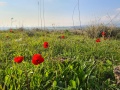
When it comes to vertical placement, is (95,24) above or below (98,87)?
above

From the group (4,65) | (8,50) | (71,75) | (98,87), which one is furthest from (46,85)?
(8,50)

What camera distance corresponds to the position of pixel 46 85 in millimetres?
3262

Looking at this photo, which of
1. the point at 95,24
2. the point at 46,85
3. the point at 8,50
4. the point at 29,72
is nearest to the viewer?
the point at 46,85

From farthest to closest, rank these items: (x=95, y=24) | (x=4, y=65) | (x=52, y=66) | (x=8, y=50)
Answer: (x=95, y=24)
(x=8, y=50)
(x=4, y=65)
(x=52, y=66)

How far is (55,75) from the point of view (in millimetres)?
3508

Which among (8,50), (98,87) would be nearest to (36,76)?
(98,87)

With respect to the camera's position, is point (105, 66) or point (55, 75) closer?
point (55, 75)

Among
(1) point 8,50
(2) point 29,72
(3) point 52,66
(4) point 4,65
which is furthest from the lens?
(1) point 8,50

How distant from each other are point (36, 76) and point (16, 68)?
0.48m

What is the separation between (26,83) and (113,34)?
898 centimetres

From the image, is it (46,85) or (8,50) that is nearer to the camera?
(46,85)

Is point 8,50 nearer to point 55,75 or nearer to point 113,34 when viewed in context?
point 55,75

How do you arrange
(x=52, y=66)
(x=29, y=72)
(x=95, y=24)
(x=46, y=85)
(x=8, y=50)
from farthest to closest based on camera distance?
1. (x=95, y=24)
2. (x=8, y=50)
3. (x=52, y=66)
4. (x=29, y=72)
5. (x=46, y=85)

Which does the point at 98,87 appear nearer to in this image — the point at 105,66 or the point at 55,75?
the point at 55,75
